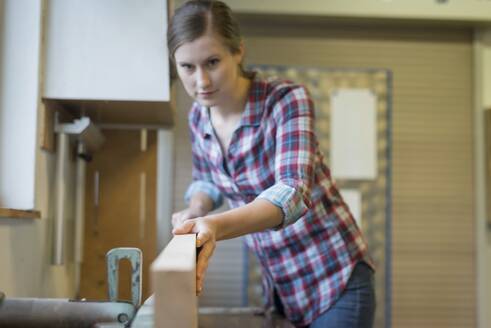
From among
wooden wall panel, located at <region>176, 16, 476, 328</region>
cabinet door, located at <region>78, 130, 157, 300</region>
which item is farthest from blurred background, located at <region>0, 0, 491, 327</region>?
cabinet door, located at <region>78, 130, 157, 300</region>

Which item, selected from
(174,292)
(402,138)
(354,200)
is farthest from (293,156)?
(402,138)

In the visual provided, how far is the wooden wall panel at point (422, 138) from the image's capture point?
2.31 meters

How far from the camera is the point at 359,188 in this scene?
226 centimetres

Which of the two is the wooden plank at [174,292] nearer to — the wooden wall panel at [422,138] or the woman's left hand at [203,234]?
the woman's left hand at [203,234]

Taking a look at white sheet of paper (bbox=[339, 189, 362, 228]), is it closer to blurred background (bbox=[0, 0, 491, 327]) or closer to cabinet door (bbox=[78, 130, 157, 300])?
blurred background (bbox=[0, 0, 491, 327])

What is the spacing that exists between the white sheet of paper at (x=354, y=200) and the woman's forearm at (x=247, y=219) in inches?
60.0

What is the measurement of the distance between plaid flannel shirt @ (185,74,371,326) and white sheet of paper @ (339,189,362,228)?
3.71 feet

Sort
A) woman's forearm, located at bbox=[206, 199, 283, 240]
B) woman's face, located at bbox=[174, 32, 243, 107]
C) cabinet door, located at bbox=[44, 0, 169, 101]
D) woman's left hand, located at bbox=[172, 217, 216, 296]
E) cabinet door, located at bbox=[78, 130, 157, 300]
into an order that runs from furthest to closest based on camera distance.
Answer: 1. cabinet door, located at bbox=[78, 130, 157, 300]
2. cabinet door, located at bbox=[44, 0, 169, 101]
3. woman's face, located at bbox=[174, 32, 243, 107]
4. woman's forearm, located at bbox=[206, 199, 283, 240]
5. woman's left hand, located at bbox=[172, 217, 216, 296]

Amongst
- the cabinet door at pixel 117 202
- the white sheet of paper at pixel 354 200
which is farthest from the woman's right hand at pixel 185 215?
the white sheet of paper at pixel 354 200

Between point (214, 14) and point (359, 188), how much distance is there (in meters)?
1.49

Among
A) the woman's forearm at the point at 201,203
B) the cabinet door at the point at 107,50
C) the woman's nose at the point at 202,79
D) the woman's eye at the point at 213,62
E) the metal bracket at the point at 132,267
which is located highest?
the cabinet door at the point at 107,50

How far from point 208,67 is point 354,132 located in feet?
4.85

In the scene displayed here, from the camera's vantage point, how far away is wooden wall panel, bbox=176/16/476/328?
2.31 m

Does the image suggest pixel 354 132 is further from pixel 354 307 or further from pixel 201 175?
pixel 354 307
